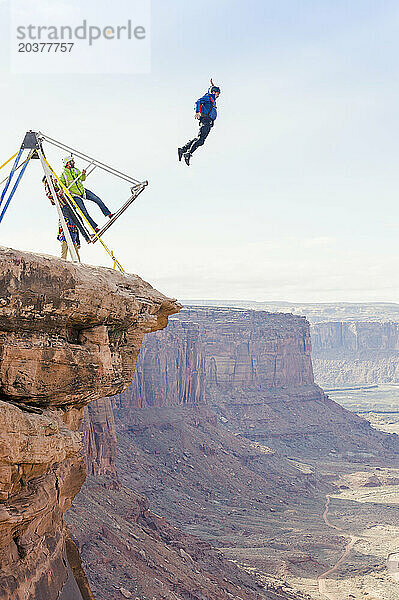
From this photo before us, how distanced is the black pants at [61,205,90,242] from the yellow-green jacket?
1.43ft

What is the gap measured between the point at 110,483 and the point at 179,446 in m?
26.1

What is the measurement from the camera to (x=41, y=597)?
12109 mm

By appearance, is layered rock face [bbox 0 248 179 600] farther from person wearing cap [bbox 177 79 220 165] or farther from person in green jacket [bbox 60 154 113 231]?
person wearing cap [bbox 177 79 220 165]

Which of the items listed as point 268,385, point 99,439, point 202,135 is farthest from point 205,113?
point 268,385

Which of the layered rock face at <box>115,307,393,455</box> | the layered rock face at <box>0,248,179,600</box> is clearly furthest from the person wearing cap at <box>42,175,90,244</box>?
the layered rock face at <box>115,307,393,455</box>

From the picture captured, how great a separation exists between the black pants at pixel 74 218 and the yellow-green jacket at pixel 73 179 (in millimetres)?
436

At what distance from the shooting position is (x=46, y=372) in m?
11.5

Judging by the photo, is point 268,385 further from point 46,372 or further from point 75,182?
point 46,372

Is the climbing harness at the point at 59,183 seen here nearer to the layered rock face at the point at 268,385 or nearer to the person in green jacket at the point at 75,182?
the person in green jacket at the point at 75,182

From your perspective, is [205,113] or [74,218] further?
[205,113]

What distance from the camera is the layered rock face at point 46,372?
36.3 feet

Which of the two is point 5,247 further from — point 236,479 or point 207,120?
point 236,479

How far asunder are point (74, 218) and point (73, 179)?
0.86m

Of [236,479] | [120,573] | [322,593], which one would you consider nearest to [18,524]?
[120,573]
